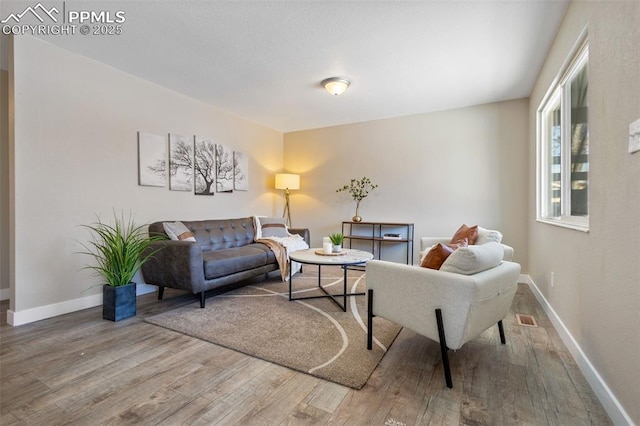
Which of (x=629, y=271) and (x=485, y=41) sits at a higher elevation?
(x=485, y=41)

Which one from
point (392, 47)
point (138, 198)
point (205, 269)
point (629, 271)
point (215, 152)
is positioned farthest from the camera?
point (215, 152)

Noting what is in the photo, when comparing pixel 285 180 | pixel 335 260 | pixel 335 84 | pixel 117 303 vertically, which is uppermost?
pixel 335 84

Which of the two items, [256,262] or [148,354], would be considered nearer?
[148,354]

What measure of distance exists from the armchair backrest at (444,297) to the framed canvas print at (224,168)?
3149mm

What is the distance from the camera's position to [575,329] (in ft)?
6.48

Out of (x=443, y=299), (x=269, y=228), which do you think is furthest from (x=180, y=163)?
(x=443, y=299)

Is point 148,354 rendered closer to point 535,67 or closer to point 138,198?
point 138,198

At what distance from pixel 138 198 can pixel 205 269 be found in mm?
1288

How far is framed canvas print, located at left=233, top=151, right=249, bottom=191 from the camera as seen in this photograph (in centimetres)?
471

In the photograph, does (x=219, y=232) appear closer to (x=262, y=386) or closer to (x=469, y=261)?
(x=262, y=386)

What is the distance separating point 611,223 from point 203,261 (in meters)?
2.97

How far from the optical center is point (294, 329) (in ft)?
7.83

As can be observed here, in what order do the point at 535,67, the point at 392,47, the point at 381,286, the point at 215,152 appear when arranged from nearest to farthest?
the point at 381,286, the point at 392,47, the point at 535,67, the point at 215,152

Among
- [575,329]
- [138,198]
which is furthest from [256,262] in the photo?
[575,329]
